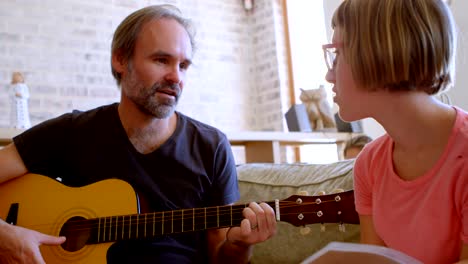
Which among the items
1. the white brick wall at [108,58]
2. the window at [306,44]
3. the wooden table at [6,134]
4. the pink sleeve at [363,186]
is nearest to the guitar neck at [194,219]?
the pink sleeve at [363,186]

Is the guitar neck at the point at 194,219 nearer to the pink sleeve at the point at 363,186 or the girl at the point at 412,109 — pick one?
the pink sleeve at the point at 363,186

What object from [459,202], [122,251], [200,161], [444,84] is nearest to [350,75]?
[444,84]

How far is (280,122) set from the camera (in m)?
4.80

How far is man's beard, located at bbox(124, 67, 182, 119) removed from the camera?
160 cm

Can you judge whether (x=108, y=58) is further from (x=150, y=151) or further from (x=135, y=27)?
(x=150, y=151)

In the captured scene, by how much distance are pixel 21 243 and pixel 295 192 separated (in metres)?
0.85

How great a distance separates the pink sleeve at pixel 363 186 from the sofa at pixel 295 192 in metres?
0.28

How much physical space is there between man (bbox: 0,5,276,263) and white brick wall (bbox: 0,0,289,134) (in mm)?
2510

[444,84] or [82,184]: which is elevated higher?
[444,84]

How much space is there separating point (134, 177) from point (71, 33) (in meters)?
3.08

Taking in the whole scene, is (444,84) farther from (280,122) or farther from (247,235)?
(280,122)

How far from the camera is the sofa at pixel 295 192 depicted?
1.47 m

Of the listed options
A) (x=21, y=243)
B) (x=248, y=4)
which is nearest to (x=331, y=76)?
(x=21, y=243)

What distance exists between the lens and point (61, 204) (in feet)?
4.82
